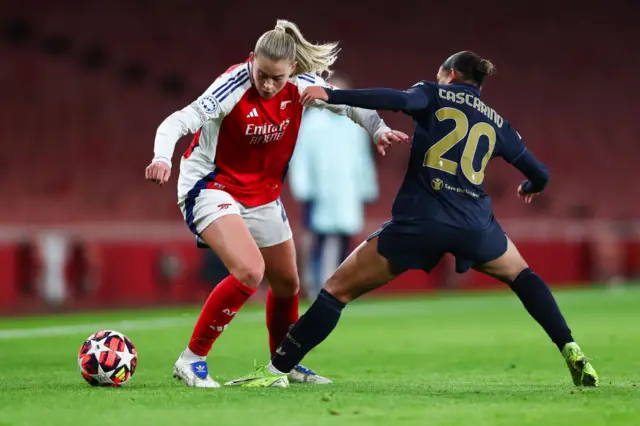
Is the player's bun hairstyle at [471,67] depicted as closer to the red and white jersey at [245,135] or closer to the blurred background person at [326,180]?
the red and white jersey at [245,135]

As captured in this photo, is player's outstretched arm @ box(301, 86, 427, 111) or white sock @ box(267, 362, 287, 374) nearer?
player's outstretched arm @ box(301, 86, 427, 111)

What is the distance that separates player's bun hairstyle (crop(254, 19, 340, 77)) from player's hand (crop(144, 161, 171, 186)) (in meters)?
0.76

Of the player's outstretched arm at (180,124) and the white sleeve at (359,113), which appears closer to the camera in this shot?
the player's outstretched arm at (180,124)

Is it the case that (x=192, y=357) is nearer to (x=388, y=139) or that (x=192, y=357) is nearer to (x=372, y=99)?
(x=388, y=139)

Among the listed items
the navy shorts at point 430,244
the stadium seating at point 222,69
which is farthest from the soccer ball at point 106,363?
the stadium seating at point 222,69

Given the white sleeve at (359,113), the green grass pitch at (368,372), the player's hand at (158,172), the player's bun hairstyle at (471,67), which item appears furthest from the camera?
the white sleeve at (359,113)

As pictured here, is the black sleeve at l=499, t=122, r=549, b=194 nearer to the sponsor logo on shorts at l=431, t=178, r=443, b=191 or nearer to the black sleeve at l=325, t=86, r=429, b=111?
the sponsor logo on shorts at l=431, t=178, r=443, b=191

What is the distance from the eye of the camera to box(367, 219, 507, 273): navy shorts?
17.0ft

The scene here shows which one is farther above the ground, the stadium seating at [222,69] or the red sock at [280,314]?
the stadium seating at [222,69]

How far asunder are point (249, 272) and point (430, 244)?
0.88m

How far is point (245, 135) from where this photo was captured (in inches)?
219

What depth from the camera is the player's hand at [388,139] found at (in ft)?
17.4

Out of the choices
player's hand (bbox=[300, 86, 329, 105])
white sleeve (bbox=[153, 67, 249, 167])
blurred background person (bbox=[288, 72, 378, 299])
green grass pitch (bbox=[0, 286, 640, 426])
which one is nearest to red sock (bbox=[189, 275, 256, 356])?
green grass pitch (bbox=[0, 286, 640, 426])

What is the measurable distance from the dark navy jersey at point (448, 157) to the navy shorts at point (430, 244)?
0.04 metres
